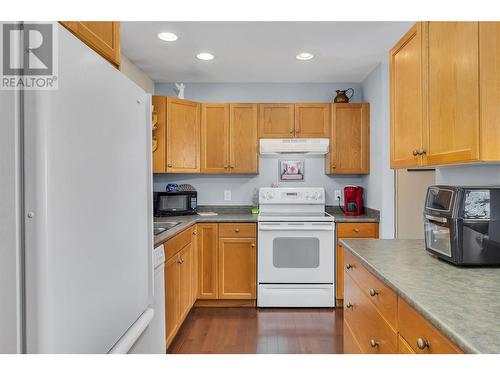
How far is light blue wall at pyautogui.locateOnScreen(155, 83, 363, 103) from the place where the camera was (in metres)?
3.84

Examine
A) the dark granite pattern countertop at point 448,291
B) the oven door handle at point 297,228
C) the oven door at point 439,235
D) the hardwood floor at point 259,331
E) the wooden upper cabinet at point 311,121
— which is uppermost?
Answer: the wooden upper cabinet at point 311,121

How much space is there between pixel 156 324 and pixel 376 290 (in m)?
1.01

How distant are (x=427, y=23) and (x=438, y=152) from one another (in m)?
0.63

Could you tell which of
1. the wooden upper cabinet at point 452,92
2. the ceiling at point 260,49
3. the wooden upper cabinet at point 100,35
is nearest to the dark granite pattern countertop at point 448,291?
the wooden upper cabinet at point 452,92

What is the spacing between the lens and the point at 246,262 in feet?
10.8

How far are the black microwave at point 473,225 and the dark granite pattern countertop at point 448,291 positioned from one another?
0.17 feet

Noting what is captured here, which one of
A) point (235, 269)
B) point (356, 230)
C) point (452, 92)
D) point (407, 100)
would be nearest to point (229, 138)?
point (235, 269)

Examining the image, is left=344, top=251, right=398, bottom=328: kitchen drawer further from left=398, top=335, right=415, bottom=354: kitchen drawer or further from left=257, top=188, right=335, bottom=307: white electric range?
left=257, top=188, right=335, bottom=307: white electric range

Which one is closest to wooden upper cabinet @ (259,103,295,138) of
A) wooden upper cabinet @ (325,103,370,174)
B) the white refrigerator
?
wooden upper cabinet @ (325,103,370,174)

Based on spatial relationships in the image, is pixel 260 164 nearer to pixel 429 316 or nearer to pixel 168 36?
pixel 168 36

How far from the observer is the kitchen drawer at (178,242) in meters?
2.24

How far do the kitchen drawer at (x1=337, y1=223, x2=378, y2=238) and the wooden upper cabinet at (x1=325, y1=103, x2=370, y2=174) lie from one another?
2.03 feet

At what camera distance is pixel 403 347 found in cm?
113

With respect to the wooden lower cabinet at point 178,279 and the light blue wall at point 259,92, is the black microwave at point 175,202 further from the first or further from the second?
the light blue wall at point 259,92
